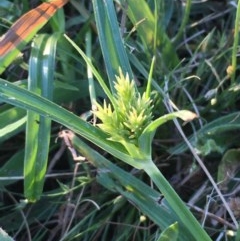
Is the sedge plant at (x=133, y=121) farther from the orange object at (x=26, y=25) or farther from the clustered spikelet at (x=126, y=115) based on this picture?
the orange object at (x=26, y=25)

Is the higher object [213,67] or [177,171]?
[213,67]

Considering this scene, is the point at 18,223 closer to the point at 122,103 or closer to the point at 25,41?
the point at 25,41

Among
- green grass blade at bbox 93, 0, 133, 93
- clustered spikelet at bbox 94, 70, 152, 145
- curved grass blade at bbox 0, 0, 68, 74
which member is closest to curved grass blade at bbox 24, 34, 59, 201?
curved grass blade at bbox 0, 0, 68, 74

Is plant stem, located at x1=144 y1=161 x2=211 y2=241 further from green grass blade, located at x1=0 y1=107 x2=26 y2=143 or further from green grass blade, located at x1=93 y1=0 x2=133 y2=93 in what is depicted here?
green grass blade, located at x1=0 y1=107 x2=26 y2=143

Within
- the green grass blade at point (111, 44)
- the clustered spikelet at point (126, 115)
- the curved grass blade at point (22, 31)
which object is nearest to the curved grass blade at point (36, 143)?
the curved grass blade at point (22, 31)

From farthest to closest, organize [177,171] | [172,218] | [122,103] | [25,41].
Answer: [177,171] → [25,41] → [172,218] → [122,103]

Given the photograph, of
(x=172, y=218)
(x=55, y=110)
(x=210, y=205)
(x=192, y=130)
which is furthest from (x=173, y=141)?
(x=55, y=110)

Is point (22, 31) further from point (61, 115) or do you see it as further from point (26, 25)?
point (61, 115)
